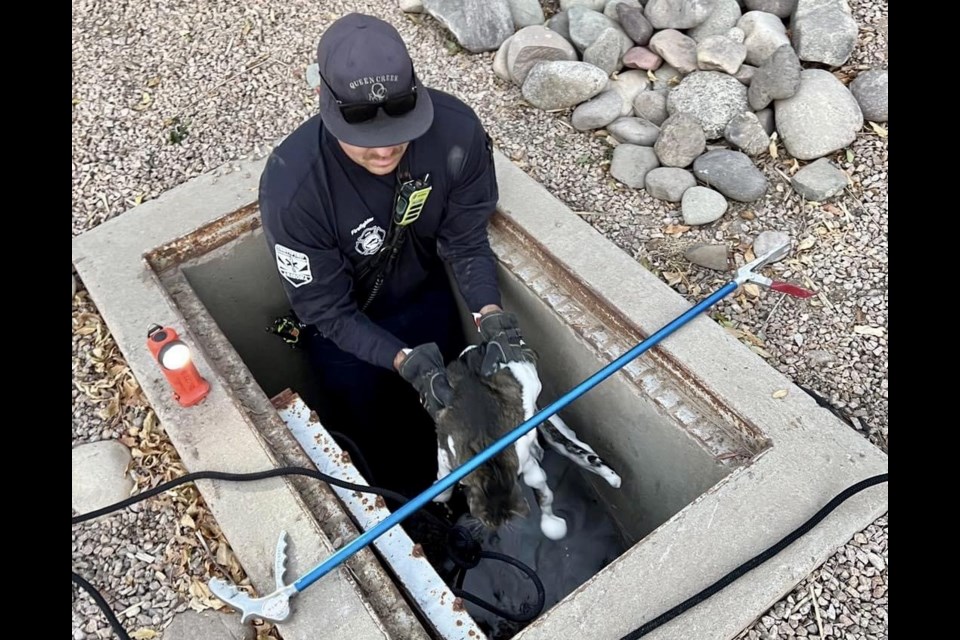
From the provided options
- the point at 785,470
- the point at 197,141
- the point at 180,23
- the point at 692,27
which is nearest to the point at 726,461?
the point at 785,470

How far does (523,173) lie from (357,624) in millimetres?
2359

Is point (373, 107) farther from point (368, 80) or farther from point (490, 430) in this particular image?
point (490, 430)

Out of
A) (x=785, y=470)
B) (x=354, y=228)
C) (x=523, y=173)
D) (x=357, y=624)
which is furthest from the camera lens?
(x=523, y=173)

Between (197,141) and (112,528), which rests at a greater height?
(197,141)

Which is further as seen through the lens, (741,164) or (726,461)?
(741,164)

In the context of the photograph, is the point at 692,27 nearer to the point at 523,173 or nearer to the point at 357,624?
the point at 523,173

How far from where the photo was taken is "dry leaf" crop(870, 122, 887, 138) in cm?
397

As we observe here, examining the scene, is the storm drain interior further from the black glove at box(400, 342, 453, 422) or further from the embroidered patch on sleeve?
the embroidered patch on sleeve

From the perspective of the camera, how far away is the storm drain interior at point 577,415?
292 cm

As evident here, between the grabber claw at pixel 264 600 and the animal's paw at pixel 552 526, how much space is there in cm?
141

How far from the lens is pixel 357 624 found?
2.28m

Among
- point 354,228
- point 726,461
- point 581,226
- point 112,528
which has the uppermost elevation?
point 354,228

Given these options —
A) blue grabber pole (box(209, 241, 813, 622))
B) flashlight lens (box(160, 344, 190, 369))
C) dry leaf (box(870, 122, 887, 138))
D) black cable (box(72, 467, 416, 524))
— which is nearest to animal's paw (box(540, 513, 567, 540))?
blue grabber pole (box(209, 241, 813, 622))

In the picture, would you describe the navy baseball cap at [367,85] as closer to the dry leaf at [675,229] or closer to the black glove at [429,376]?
the black glove at [429,376]
